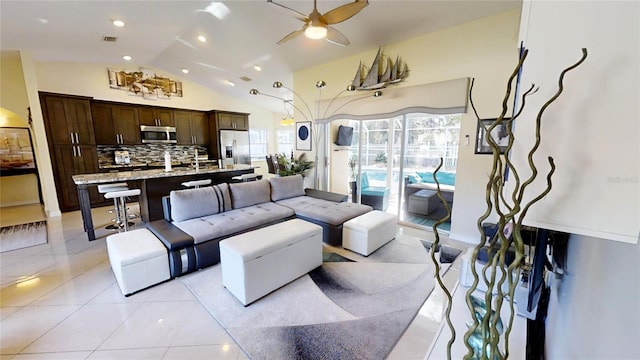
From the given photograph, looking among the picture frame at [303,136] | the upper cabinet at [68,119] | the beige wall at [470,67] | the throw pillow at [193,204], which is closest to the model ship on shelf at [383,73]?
the beige wall at [470,67]

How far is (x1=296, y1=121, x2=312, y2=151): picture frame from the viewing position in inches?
212

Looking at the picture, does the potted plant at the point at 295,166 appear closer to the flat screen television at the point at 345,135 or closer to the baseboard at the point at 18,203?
the flat screen television at the point at 345,135

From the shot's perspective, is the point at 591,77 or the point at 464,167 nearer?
the point at 591,77

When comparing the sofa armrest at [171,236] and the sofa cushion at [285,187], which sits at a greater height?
the sofa cushion at [285,187]

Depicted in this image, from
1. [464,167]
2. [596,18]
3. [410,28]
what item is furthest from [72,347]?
[410,28]

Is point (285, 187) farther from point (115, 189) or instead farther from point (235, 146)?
point (235, 146)

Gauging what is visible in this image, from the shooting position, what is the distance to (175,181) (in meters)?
4.29

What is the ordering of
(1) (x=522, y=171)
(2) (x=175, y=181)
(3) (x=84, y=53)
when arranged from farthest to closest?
(3) (x=84, y=53) < (2) (x=175, y=181) < (1) (x=522, y=171)

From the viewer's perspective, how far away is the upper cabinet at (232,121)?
7.16 m

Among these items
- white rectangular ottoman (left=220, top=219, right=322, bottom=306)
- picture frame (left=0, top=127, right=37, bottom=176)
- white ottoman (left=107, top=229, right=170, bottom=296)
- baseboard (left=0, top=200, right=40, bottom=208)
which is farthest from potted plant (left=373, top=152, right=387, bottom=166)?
baseboard (left=0, top=200, right=40, bottom=208)

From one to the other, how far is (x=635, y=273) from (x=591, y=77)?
48 cm

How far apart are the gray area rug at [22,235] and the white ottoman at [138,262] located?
6.89 feet

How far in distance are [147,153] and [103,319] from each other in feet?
17.9

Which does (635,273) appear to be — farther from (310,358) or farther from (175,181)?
(175,181)
